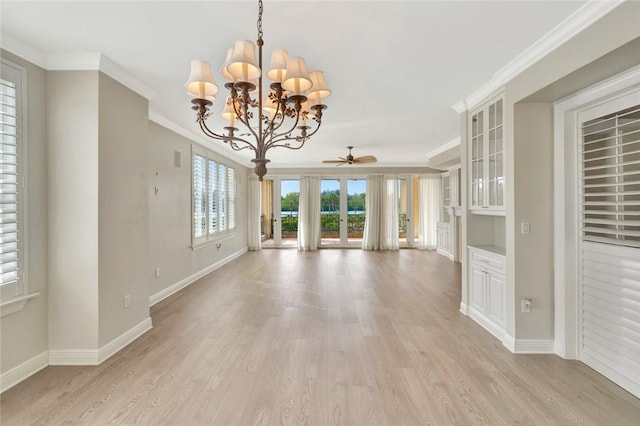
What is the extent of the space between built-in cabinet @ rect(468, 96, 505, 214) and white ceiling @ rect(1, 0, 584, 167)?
34cm

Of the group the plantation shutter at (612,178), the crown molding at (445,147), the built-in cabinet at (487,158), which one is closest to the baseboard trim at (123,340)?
the built-in cabinet at (487,158)

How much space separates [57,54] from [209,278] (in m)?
4.13

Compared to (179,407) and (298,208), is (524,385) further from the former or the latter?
(298,208)

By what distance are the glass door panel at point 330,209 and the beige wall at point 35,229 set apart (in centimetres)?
730

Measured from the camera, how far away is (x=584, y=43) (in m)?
2.13

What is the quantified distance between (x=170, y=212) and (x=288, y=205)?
16.8 feet

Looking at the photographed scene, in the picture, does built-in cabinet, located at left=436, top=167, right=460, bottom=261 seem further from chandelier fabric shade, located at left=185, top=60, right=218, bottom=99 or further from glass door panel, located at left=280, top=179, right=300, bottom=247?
chandelier fabric shade, located at left=185, top=60, right=218, bottom=99

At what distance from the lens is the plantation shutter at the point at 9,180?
235cm

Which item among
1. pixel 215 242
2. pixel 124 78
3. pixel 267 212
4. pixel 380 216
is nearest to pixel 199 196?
pixel 215 242

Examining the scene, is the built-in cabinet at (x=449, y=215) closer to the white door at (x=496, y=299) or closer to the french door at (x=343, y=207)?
the french door at (x=343, y=207)

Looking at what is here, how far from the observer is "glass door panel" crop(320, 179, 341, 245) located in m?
9.61

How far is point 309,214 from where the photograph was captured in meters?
9.41

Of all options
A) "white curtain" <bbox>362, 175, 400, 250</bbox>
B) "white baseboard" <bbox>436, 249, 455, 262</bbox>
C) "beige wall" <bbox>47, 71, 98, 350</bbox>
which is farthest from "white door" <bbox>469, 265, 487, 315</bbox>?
"white curtain" <bbox>362, 175, 400, 250</bbox>

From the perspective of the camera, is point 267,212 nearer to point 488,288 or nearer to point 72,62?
point 72,62
